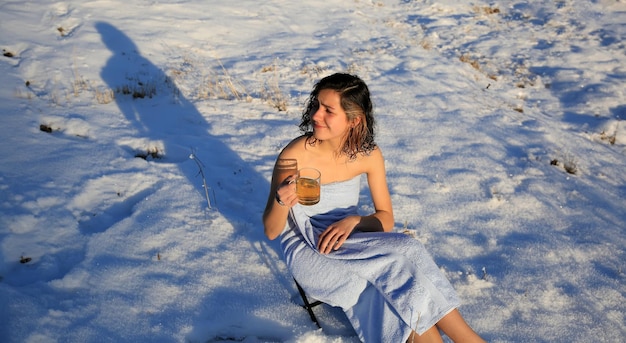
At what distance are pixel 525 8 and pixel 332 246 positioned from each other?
10.6 metres

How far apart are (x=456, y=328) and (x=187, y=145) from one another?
354cm

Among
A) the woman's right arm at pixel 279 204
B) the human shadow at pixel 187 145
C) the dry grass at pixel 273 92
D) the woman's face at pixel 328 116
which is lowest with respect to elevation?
the human shadow at pixel 187 145

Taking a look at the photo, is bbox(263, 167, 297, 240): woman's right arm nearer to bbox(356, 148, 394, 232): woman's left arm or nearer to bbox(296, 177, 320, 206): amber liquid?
bbox(296, 177, 320, 206): amber liquid

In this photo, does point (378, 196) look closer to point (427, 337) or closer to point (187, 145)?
point (427, 337)

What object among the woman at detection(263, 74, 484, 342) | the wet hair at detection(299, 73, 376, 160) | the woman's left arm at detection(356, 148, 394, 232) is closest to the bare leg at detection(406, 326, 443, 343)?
the woman at detection(263, 74, 484, 342)

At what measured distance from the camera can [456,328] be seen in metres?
2.51

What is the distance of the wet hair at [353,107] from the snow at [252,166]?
3.72 feet

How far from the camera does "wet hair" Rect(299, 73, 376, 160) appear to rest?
271cm

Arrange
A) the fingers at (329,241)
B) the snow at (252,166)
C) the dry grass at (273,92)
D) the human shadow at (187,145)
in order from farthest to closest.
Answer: the dry grass at (273,92), the human shadow at (187,145), the snow at (252,166), the fingers at (329,241)

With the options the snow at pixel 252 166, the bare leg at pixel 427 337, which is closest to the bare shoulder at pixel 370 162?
the snow at pixel 252 166

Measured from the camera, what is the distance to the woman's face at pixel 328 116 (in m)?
2.70

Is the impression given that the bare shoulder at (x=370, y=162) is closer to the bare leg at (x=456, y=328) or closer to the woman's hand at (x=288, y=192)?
the woman's hand at (x=288, y=192)

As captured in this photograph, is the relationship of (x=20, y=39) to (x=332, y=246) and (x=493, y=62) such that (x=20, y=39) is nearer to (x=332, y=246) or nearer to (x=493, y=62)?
(x=332, y=246)

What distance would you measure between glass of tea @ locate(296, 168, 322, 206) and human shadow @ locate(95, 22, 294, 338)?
1058 millimetres
